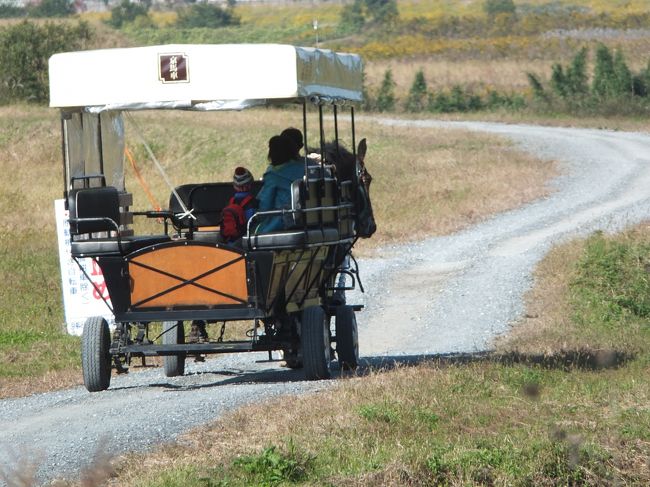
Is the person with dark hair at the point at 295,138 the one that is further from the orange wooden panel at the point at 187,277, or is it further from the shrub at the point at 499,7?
the shrub at the point at 499,7

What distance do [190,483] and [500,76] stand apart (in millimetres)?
52250

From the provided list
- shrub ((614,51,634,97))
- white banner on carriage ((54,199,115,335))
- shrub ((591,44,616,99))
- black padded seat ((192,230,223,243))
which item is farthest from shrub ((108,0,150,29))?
black padded seat ((192,230,223,243))

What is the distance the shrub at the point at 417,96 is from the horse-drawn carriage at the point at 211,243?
3970cm

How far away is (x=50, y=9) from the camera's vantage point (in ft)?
290

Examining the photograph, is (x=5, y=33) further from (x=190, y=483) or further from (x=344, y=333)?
(x=190, y=483)

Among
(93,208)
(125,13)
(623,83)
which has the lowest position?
(93,208)

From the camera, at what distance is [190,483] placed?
23.8ft

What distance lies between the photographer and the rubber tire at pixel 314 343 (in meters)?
10.9

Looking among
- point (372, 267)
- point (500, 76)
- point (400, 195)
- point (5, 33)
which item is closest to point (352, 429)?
point (372, 267)

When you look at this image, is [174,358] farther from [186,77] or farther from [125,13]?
[125,13]

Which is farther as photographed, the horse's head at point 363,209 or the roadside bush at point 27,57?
the roadside bush at point 27,57

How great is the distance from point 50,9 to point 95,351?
266 ft

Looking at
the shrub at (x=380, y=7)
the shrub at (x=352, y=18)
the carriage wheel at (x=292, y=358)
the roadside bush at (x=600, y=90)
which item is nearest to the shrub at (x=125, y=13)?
the shrub at (x=352, y=18)

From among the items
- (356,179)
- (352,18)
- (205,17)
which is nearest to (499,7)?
(352,18)
